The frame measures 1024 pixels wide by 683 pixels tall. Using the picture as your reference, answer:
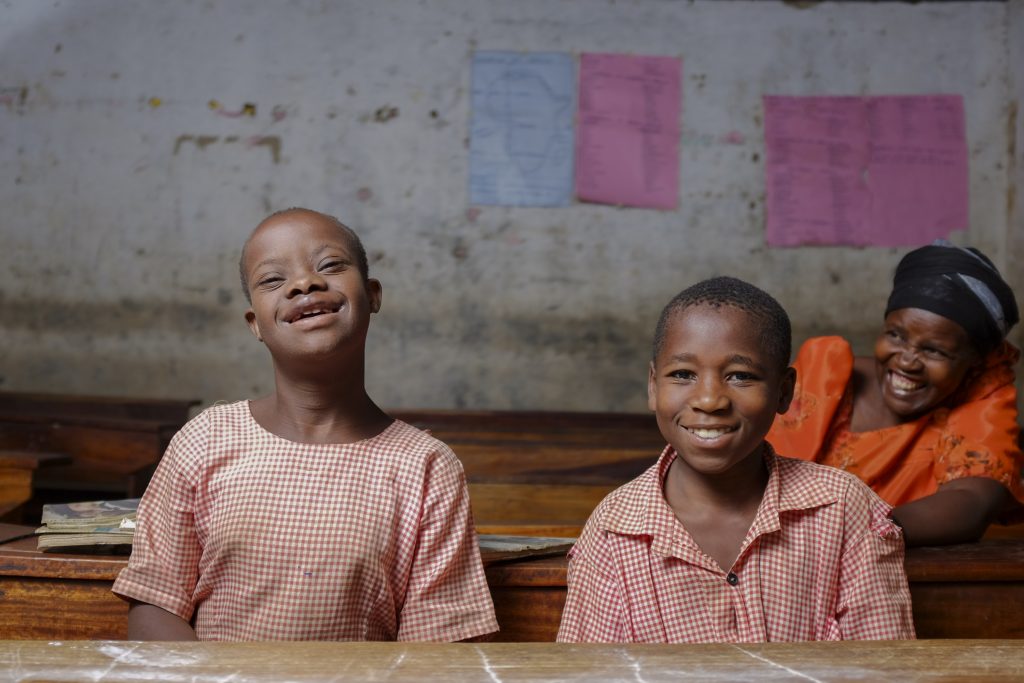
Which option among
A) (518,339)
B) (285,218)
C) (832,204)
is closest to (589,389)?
(518,339)

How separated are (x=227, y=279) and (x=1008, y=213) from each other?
149 inches

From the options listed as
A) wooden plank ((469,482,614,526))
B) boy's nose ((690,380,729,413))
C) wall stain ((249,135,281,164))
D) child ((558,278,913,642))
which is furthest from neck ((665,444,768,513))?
wall stain ((249,135,281,164))

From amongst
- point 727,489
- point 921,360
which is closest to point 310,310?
point 727,489

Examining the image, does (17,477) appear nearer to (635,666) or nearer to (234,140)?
(635,666)

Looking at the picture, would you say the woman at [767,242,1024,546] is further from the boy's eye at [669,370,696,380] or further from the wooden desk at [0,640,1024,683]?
the wooden desk at [0,640,1024,683]

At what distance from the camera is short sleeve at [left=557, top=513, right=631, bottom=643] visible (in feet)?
5.29

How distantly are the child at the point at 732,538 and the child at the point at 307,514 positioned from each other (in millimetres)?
221

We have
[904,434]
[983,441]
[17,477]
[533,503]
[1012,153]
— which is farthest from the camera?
[1012,153]

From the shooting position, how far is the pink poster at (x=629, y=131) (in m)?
5.20

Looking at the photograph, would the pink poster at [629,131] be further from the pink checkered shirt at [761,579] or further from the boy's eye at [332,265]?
the pink checkered shirt at [761,579]

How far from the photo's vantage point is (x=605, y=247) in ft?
17.2

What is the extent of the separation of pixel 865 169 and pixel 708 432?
4.00m

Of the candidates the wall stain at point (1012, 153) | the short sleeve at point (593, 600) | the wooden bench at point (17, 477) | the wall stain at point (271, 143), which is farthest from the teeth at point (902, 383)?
the wall stain at point (271, 143)

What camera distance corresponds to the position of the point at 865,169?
5230mm
